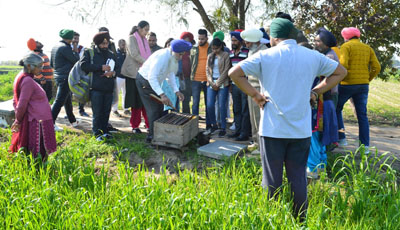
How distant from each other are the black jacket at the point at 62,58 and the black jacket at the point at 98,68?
854mm

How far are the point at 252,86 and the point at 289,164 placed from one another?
0.79m

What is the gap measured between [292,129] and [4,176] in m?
3.05

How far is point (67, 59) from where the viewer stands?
5684 millimetres

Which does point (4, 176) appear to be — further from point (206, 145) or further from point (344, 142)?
point (344, 142)

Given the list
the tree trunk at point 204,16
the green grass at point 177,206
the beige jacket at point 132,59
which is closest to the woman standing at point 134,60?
the beige jacket at point 132,59

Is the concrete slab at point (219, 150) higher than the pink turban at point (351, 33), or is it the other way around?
the pink turban at point (351, 33)

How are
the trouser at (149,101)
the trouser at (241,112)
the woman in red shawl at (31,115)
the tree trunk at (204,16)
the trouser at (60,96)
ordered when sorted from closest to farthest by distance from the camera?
1. the woman in red shawl at (31,115)
2. the trouser at (149,101)
3. the trouser at (241,112)
4. the trouser at (60,96)
5. the tree trunk at (204,16)

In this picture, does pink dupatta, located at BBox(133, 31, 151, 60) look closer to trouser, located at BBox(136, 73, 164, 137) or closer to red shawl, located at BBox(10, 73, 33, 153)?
trouser, located at BBox(136, 73, 164, 137)

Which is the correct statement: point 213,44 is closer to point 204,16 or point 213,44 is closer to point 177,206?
point 177,206

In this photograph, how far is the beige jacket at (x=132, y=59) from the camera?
549 centimetres

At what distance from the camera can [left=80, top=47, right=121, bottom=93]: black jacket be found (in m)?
4.89

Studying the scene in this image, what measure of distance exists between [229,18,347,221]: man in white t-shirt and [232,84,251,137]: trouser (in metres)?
2.46

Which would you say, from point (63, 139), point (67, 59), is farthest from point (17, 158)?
point (67, 59)

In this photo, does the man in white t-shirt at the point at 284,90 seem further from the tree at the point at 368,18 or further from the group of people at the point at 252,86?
the tree at the point at 368,18
